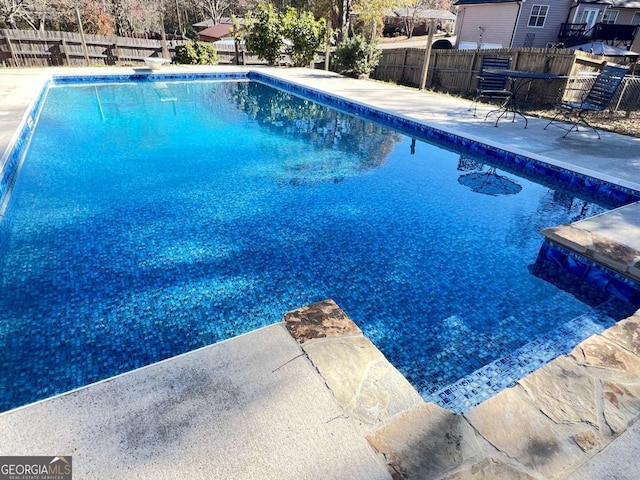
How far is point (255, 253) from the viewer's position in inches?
137

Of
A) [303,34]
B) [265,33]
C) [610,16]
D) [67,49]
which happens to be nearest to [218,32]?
[265,33]

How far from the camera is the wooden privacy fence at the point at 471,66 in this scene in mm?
9172

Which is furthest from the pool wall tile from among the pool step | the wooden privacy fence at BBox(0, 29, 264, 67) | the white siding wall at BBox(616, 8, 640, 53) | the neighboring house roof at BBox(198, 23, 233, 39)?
the white siding wall at BBox(616, 8, 640, 53)

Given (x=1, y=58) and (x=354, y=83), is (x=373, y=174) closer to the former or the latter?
(x=354, y=83)

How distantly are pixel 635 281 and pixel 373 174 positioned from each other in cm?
333

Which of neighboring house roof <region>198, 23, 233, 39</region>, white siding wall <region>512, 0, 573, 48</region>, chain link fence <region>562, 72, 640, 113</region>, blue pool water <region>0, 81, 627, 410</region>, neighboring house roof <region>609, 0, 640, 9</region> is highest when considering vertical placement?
neighboring house roof <region>609, 0, 640, 9</region>

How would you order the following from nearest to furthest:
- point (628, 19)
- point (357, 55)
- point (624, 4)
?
point (357, 55) < point (624, 4) < point (628, 19)

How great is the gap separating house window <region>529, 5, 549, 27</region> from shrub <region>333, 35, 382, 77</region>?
9582mm

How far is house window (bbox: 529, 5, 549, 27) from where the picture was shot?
1769 centimetres

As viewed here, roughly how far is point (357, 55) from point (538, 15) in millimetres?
10722

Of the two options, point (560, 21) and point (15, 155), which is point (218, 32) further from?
point (15, 155)

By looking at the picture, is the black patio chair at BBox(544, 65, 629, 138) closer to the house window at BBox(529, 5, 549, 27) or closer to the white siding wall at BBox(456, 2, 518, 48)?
the white siding wall at BBox(456, 2, 518, 48)

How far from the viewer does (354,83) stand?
477 inches
